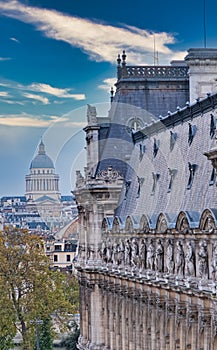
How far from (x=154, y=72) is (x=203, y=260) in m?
34.6

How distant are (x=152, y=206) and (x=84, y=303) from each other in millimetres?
19864

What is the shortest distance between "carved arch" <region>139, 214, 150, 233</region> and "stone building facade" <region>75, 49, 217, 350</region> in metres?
0.05

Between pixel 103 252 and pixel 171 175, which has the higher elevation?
pixel 171 175

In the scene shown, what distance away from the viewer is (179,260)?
51969mm

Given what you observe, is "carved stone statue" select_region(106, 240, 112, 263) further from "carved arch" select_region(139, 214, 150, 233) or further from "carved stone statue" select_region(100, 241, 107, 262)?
"carved arch" select_region(139, 214, 150, 233)

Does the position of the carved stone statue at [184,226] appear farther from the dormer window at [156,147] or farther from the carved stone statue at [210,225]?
the dormer window at [156,147]

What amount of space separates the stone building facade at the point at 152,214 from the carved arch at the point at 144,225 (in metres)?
0.05

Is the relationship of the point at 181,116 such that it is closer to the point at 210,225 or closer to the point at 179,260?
the point at 179,260

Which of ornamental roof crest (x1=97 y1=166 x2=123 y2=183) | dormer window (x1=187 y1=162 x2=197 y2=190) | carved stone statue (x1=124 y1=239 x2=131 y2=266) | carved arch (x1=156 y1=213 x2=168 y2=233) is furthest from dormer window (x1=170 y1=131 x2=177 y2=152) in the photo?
ornamental roof crest (x1=97 y1=166 x2=123 y2=183)

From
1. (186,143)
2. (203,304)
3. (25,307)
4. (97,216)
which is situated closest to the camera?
(203,304)

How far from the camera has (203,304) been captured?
160 feet

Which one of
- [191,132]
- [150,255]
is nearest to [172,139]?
[191,132]

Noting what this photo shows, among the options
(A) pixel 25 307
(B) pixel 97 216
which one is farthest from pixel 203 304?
(A) pixel 25 307

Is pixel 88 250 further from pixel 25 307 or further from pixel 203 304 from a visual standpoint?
pixel 203 304
